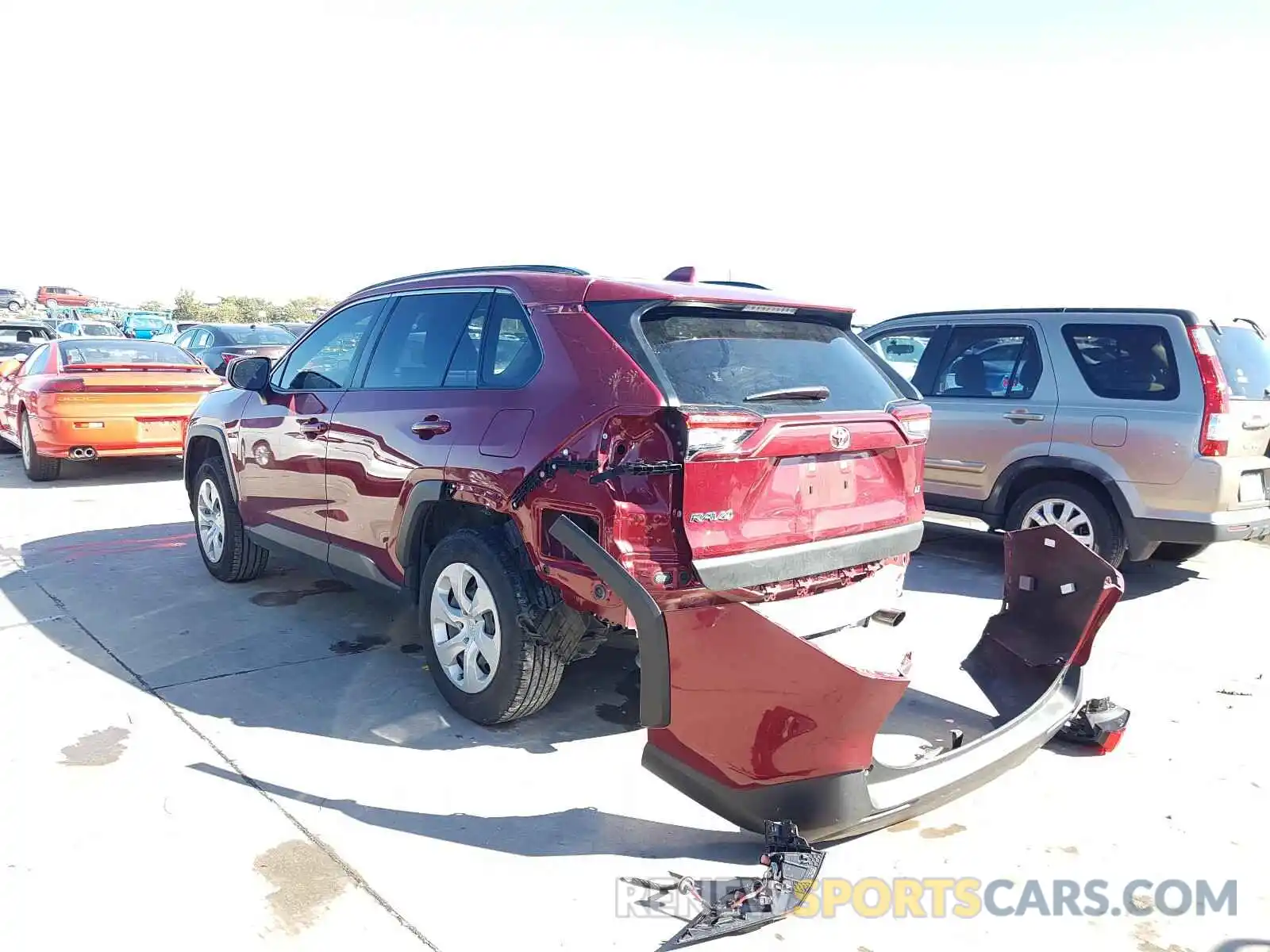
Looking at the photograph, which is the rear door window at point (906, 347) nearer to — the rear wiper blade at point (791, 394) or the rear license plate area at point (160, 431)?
the rear wiper blade at point (791, 394)

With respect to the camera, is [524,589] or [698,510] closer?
[698,510]

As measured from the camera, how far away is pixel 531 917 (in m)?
2.72

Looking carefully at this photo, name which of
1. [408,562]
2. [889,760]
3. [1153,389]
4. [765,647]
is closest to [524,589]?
[408,562]

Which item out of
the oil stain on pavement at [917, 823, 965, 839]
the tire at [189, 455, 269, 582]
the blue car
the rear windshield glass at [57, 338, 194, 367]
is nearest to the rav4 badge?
the oil stain on pavement at [917, 823, 965, 839]

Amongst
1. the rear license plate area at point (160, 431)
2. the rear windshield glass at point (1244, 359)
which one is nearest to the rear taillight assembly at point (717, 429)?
the rear windshield glass at point (1244, 359)

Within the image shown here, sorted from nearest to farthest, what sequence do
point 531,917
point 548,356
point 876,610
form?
point 531,917
point 548,356
point 876,610

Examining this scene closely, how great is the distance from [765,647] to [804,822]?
0.55 meters

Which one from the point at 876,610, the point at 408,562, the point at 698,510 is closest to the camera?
the point at 698,510

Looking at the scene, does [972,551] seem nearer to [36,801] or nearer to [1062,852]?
[1062,852]

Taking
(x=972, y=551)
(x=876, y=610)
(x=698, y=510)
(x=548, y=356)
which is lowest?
(x=972, y=551)

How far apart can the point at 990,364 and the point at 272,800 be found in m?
5.78

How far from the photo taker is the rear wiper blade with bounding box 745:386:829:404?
3297 mm

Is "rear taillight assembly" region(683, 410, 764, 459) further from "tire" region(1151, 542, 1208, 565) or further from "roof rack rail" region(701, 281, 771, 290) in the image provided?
"tire" region(1151, 542, 1208, 565)

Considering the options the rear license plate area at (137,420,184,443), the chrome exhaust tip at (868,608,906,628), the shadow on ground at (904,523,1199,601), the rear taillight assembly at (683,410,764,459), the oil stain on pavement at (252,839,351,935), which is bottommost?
the shadow on ground at (904,523,1199,601)
